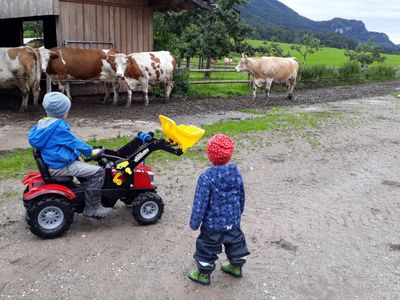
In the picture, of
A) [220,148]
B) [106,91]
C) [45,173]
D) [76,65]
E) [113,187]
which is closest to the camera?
[220,148]

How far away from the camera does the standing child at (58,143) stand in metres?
4.53

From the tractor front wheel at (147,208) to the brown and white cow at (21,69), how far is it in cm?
878

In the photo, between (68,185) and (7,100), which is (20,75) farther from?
(68,185)

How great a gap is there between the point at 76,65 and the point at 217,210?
36.1 feet

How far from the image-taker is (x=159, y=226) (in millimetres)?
5219

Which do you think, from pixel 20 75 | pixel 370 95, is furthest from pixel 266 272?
pixel 370 95

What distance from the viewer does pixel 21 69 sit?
12.5 metres

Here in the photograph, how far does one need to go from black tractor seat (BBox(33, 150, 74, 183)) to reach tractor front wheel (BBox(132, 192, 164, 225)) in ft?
2.69

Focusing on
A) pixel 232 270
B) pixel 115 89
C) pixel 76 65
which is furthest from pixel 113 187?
pixel 115 89

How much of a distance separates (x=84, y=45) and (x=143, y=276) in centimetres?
1180

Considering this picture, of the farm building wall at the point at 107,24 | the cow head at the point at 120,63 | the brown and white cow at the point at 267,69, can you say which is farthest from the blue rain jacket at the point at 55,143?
the brown and white cow at the point at 267,69

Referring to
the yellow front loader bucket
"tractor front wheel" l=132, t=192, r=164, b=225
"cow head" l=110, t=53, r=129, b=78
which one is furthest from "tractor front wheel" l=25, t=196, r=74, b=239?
"cow head" l=110, t=53, r=129, b=78

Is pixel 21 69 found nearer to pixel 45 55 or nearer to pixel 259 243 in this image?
pixel 45 55

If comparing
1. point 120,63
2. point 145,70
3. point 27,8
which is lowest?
point 145,70
